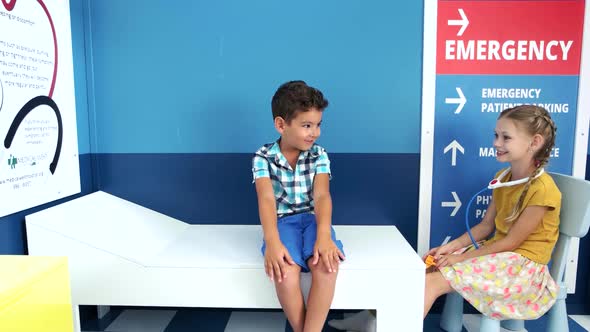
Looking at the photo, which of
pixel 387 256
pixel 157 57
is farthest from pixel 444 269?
pixel 157 57

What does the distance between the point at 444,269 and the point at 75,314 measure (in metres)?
1.19

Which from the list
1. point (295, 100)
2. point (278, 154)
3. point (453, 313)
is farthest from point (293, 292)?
point (453, 313)

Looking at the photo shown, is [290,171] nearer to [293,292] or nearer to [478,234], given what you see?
[293,292]

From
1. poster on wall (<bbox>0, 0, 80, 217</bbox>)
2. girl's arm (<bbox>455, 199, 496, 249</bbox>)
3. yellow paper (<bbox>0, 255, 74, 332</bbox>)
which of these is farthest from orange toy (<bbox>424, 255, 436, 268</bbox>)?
poster on wall (<bbox>0, 0, 80, 217</bbox>)

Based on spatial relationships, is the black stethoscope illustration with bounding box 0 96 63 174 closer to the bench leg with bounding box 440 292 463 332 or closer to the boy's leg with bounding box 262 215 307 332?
the boy's leg with bounding box 262 215 307 332

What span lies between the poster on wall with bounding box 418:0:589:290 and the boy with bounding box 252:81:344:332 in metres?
0.52

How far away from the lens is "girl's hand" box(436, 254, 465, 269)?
1347mm

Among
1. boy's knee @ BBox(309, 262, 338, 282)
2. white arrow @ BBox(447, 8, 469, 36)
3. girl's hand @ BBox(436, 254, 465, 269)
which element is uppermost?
white arrow @ BBox(447, 8, 469, 36)

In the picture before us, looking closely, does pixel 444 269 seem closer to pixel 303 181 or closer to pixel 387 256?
pixel 387 256

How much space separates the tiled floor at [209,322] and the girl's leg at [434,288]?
344 mm

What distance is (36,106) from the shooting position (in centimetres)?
135

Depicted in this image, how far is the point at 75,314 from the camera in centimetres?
132

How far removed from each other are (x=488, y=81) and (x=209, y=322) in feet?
4.73

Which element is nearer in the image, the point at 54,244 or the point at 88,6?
the point at 54,244
